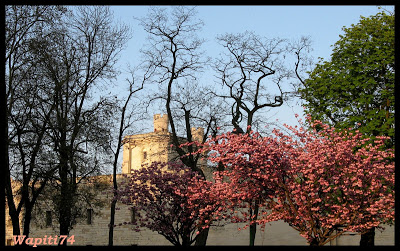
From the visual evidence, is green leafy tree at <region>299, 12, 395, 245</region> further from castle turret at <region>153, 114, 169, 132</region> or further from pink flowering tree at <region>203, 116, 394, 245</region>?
castle turret at <region>153, 114, 169, 132</region>

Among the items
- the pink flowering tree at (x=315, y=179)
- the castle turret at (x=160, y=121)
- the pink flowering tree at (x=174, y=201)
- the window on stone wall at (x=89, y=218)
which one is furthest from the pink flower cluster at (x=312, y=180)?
the castle turret at (x=160, y=121)

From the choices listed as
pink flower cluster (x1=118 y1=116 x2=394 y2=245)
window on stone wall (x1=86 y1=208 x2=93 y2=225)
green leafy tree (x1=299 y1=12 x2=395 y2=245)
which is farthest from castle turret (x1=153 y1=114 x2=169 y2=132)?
pink flower cluster (x1=118 y1=116 x2=394 y2=245)

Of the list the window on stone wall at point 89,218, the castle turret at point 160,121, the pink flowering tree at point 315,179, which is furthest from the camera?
the castle turret at point 160,121

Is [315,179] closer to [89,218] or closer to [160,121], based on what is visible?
[89,218]

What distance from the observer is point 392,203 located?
16.4 m

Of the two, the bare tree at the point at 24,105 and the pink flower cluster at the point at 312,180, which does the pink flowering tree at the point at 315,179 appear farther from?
the bare tree at the point at 24,105

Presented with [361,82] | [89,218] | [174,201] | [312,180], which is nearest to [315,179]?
[312,180]

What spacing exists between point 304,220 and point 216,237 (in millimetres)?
19187

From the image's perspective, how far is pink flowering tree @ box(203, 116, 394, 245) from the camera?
16.4 metres

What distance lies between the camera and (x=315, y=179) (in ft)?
54.5

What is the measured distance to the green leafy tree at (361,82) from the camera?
85.9ft

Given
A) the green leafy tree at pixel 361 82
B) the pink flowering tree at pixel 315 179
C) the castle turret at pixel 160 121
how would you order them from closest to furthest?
the pink flowering tree at pixel 315 179 < the green leafy tree at pixel 361 82 < the castle turret at pixel 160 121

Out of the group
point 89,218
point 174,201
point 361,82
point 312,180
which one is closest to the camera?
point 312,180

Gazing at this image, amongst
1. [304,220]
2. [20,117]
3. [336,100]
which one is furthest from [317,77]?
[20,117]
